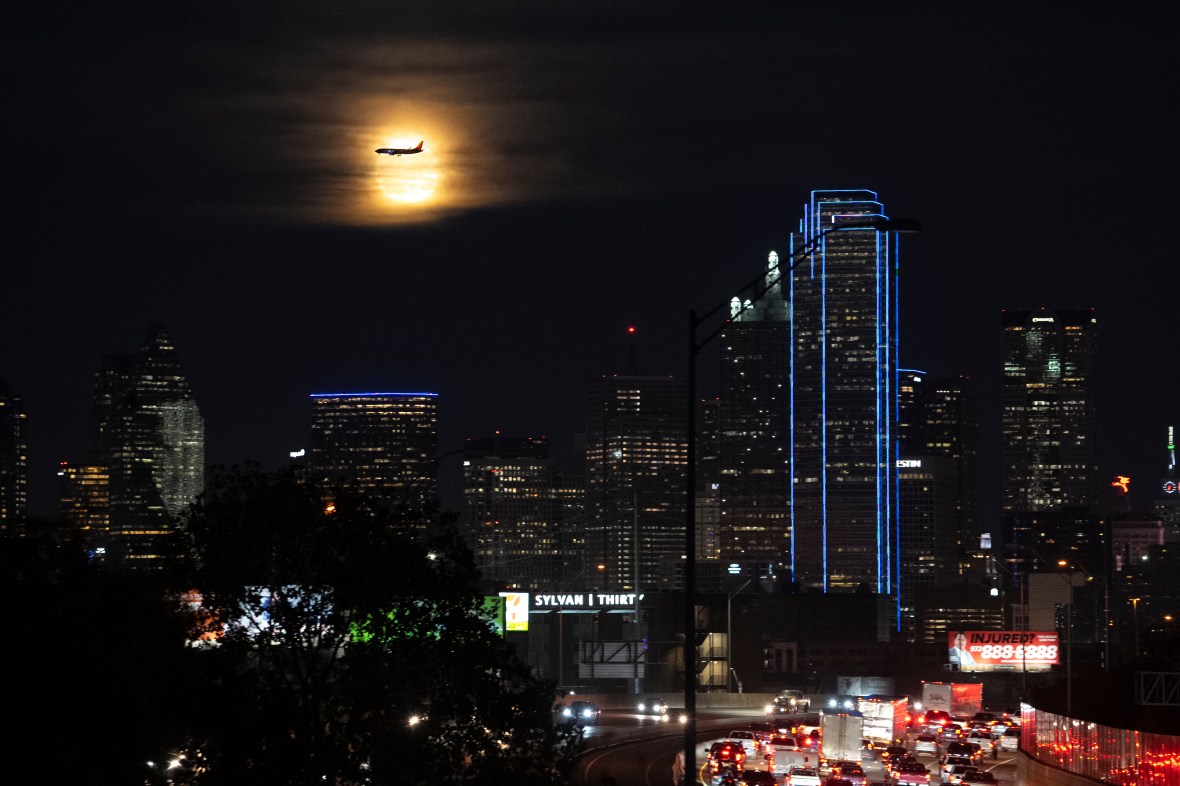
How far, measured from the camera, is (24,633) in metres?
30.7

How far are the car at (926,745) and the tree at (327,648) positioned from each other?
59045mm

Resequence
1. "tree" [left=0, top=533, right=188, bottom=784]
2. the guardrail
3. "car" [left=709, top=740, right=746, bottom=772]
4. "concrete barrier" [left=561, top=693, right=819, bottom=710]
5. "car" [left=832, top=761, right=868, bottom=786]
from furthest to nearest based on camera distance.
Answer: "concrete barrier" [left=561, top=693, right=819, bottom=710]
"car" [left=709, top=740, right=746, bottom=772]
"car" [left=832, top=761, right=868, bottom=786]
the guardrail
"tree" [left=0, top=533, right=188, bottom=784]

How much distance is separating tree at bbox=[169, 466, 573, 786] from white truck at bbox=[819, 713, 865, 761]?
169 ft

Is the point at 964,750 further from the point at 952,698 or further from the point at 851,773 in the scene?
the point at 952,698

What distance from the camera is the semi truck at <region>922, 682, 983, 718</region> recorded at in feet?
379

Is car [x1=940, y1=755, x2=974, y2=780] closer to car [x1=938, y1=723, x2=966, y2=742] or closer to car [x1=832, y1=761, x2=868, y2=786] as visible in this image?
car [x1=832, y1=761, x2=868, y2=786]

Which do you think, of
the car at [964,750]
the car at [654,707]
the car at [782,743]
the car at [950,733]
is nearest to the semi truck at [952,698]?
the car at [950,733]

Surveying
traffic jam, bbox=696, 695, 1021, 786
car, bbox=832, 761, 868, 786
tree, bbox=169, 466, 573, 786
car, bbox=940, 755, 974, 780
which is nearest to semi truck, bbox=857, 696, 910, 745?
traffic jam, bbox=696, 695, 1021, 786

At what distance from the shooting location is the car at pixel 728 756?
3063 inches

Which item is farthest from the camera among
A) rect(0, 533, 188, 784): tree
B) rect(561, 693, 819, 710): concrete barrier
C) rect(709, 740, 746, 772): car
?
rect(561, 693, 819, 710): concrete barrier

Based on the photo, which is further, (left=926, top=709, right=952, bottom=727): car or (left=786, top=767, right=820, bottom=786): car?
(left=926, top=709, right=952, bottom=727): car

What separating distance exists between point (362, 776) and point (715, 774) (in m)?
43.8

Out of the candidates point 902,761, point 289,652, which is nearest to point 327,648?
point 289,652

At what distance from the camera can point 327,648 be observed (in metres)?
33.3
